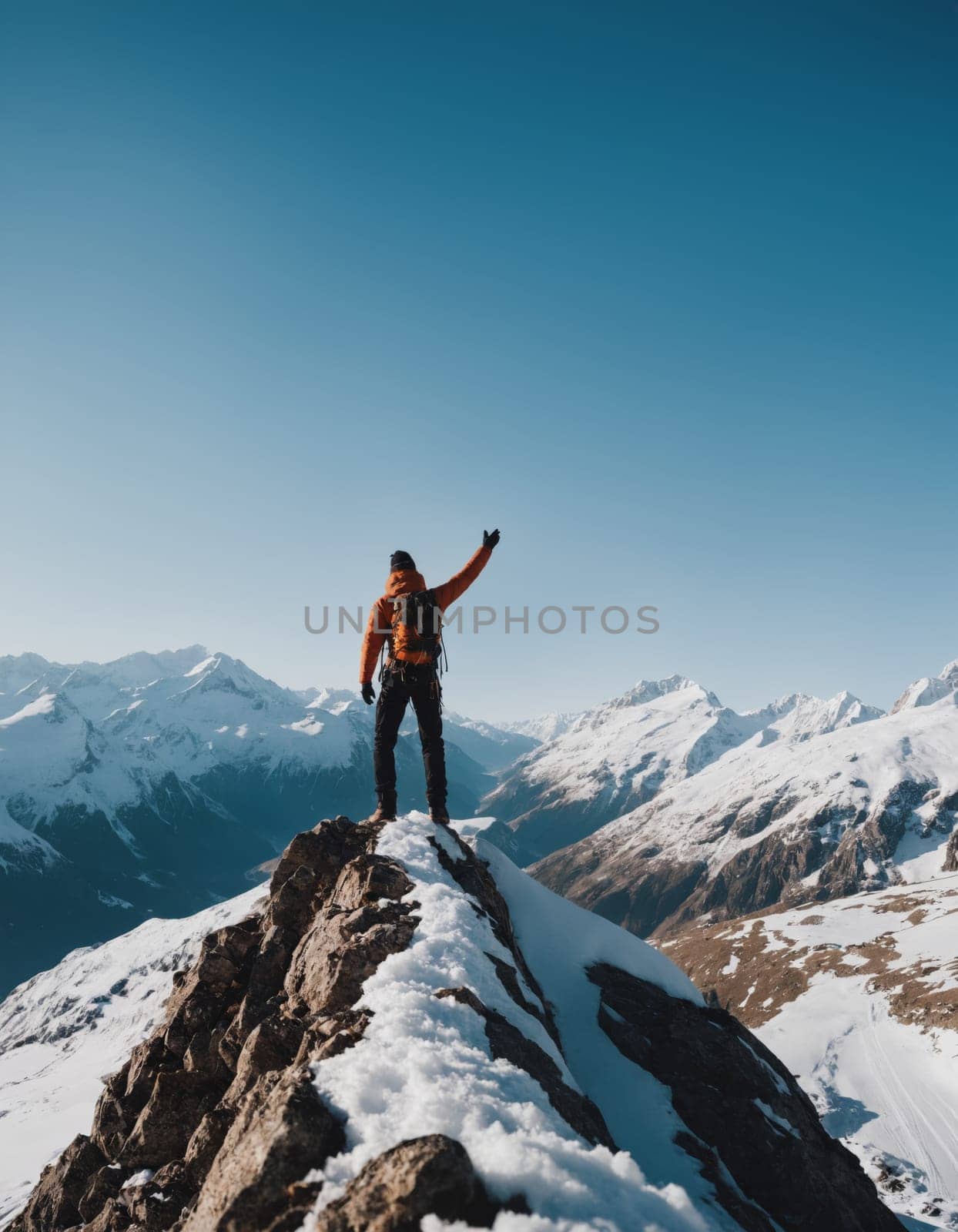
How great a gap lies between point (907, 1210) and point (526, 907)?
38756 mm

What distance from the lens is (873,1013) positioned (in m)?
95.2

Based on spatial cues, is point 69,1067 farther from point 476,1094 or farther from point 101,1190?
point 476,1094

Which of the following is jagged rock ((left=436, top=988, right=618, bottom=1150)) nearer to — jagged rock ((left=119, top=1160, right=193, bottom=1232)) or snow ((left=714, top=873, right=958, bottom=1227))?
jagged rock ((left=119, top=1160, right=193, bottom=1232))

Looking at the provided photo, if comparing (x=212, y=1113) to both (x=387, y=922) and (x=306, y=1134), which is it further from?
(x=306, y=1134)

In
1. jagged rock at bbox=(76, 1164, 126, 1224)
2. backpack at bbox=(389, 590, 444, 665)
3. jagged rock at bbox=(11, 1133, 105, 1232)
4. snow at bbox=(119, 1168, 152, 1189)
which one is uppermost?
backpack at bbox=(389, 590, 444, 665)

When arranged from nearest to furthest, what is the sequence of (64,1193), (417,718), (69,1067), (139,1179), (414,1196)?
→ 1. (414,1196)
2. (139,1179)
3. (64,1193)
4. (417,718)
5. (69,1067)

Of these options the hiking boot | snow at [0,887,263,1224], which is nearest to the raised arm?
the hiking boot

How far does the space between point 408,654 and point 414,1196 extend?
36.4ft

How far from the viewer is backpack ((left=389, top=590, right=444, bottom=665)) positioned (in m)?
15.0

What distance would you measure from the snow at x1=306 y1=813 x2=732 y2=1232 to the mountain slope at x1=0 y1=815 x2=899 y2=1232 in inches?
1.0

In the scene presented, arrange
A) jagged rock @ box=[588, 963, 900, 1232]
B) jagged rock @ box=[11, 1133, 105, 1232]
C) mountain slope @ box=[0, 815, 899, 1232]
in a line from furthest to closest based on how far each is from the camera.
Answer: jagged rock @ box=[588, 963, 900, 1232] < jagged rock @ box=[11, 1133, 105, 1232] < mountain slope @ box=[0, 815, 899, 1232]

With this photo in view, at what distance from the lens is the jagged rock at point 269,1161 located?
17.0 ft

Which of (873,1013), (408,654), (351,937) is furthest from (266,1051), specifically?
(873,1013)

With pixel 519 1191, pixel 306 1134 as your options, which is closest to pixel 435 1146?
pixel 519 1191
